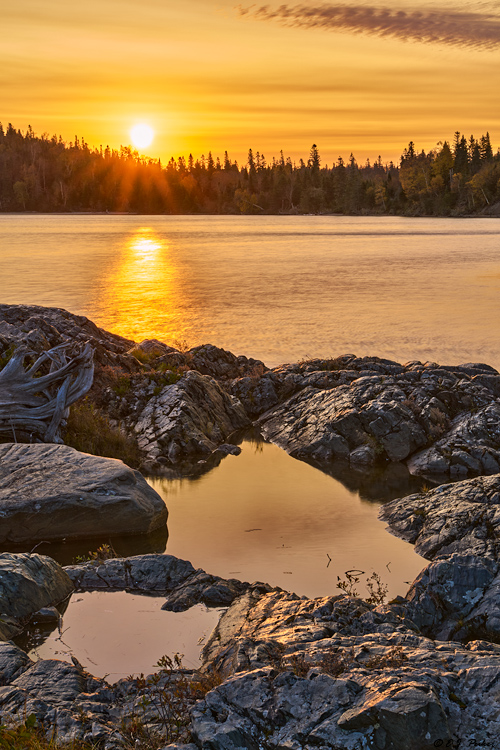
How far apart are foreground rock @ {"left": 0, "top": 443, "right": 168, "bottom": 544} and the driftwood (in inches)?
75.0

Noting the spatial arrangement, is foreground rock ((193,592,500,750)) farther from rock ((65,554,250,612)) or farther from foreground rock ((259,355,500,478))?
foreground rock ((259,355,500,478))

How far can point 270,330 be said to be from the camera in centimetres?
2756

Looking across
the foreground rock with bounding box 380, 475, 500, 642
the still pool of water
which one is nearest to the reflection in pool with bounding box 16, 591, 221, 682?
the foreground rock with bounding box 380, 475, 500, 642

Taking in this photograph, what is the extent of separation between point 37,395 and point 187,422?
278cm

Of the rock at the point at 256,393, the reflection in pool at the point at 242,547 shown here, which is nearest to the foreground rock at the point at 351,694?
the reflection in pool at the point at 242,547

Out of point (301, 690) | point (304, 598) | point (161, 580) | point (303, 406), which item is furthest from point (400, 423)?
point (301, 690)

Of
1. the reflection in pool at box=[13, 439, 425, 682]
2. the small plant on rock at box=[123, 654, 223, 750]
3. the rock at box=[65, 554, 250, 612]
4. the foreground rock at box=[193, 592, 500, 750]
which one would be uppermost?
the foreground rock at box=[193, 592, 500, 750]

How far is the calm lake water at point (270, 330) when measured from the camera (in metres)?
8.62

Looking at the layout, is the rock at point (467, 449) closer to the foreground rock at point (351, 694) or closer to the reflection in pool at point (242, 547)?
the reflection in pool at point (242, 547)

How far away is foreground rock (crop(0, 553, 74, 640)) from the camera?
23.1 feet

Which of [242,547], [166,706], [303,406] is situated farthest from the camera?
[303,406]

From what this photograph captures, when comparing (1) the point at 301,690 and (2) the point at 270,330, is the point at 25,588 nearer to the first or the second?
(1) the point at 301,690

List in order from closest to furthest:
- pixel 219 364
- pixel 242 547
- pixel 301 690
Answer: pixel 301 690
pixel 242 547
pixel 219 364

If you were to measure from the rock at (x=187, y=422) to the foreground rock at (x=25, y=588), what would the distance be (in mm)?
5023
